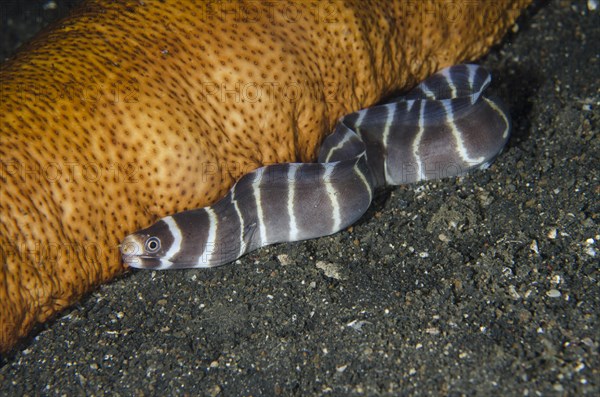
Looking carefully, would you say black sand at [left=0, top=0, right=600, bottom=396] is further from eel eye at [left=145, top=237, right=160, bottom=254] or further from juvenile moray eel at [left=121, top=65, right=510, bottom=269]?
eel eye at [left=145, top=237, right=160, bottom=254]

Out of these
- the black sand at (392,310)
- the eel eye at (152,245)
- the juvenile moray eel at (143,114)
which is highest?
the juvenile moray eel at (143,114)

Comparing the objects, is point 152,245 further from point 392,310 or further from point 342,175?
point 392,310

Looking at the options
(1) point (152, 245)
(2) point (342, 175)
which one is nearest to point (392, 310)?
(2) point (342, 175)

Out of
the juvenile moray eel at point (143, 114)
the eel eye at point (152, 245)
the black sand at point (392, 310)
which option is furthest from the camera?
the eel eye at point (152, 245)

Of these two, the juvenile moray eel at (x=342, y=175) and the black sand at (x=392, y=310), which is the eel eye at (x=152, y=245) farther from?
the black sand at (x=392, y=310)

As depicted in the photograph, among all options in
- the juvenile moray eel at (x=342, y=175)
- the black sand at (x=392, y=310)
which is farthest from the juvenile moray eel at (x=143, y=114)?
the black sand at (x=392, y=310)

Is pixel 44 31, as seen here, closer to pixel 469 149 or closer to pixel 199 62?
pixel 199 62

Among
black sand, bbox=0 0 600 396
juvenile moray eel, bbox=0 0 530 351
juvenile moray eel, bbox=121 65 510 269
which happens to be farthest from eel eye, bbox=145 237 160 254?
black sand, bbox=0 0 600 396
